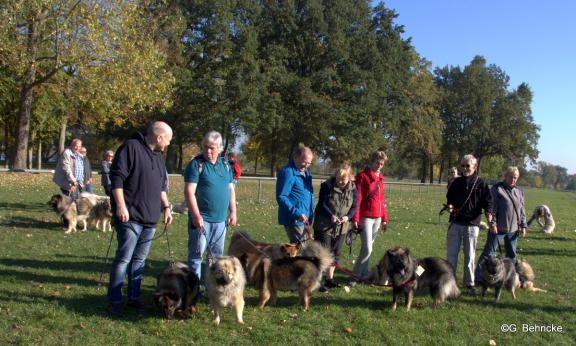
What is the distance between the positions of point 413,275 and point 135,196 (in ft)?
11.5

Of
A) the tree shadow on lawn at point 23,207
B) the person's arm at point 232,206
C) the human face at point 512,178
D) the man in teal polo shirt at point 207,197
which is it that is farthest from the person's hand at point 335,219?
the tree shadow on lawn at point 23,207

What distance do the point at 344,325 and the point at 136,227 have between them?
2.58 metres

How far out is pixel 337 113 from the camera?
3562 centimetres

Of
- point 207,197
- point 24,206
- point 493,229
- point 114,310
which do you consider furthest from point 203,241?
point 24,206

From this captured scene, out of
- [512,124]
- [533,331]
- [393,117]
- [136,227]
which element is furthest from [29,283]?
[512,124]

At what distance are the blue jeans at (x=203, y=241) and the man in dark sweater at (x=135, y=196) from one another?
18.7 inches

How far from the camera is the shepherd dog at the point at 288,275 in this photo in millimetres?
5809

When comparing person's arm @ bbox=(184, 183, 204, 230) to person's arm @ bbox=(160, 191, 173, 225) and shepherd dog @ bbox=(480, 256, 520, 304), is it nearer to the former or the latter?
person's arm @ bbox=(160, 191, 173, 225)

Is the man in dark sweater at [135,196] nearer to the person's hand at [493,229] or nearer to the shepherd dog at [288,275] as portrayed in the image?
the shepherd dog at [288,275]

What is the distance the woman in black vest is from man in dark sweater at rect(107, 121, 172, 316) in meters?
2.21

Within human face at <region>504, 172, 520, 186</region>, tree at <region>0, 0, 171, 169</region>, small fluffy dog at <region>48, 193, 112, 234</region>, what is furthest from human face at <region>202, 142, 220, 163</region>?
tree at <region>0, 0, 171, 169</region>

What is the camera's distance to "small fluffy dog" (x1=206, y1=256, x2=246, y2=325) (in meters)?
4.96

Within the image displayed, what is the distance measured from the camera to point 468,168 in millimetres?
6555

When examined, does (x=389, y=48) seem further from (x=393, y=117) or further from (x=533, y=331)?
(x=533, y=331)
